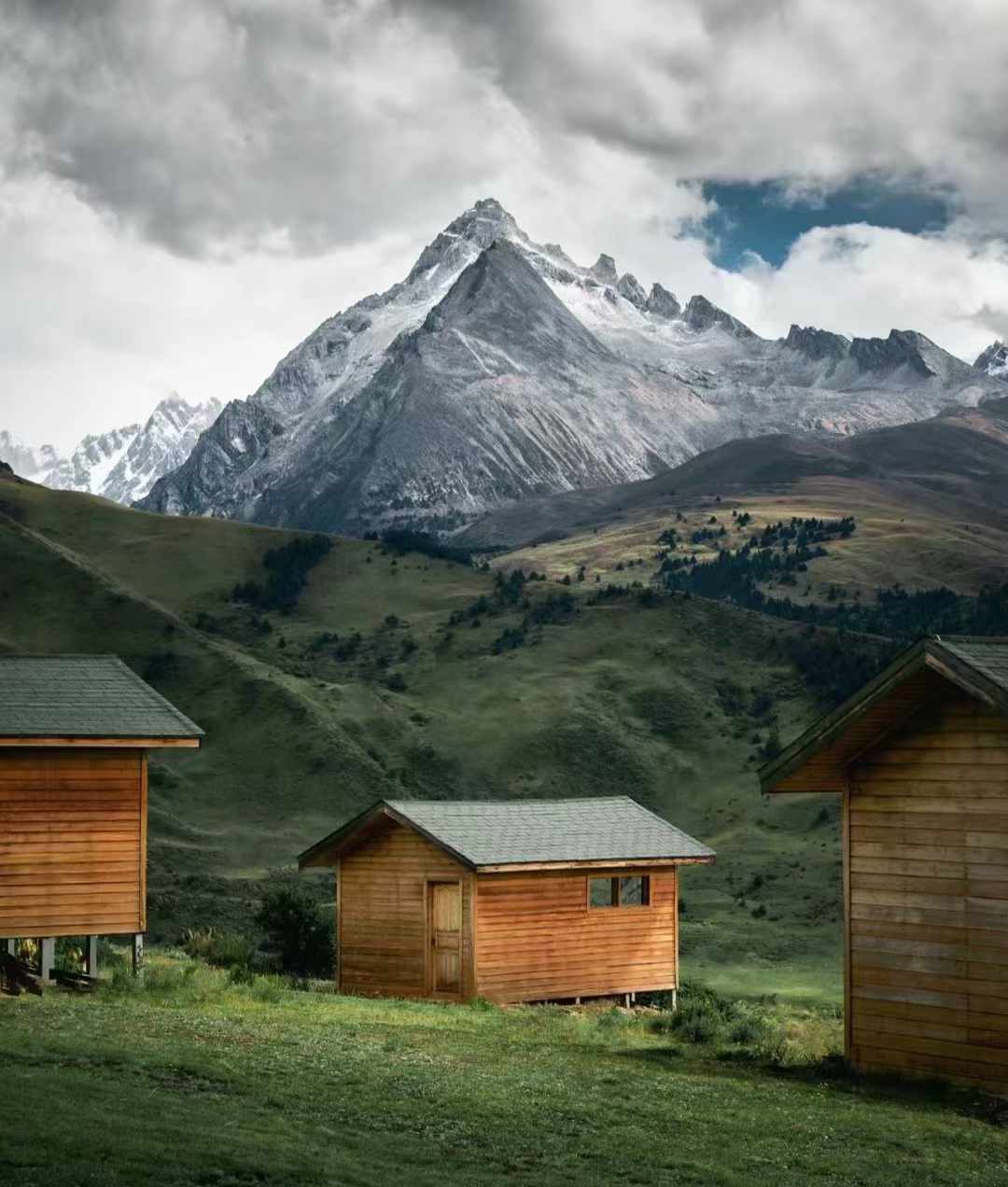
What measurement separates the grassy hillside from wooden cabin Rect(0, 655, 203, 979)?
2914cm

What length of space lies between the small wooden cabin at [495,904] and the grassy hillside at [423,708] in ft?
61.6

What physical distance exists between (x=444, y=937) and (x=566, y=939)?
8.96 ft

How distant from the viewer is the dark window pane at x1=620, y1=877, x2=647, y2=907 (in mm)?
35000

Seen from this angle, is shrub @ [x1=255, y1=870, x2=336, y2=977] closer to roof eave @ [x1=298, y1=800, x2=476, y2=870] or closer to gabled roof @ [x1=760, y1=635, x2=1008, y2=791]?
roof eave @ [x1=298, y1=800, x2=476, y2=870]

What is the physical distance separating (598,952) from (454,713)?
219ft

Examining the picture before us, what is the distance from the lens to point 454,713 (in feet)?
329

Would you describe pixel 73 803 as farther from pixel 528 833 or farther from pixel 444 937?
pixel 528 833

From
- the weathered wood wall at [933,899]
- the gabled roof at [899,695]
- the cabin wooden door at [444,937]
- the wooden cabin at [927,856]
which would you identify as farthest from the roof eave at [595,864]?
the weathered wood wall at [933,899]

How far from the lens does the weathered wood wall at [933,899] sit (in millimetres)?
19562

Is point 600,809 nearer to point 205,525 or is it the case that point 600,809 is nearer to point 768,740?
point 768,740

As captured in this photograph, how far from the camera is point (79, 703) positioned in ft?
90.7

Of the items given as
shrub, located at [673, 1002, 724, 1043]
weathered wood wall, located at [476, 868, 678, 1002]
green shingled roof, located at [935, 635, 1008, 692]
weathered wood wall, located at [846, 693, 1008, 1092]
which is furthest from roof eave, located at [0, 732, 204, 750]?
green shingled roof, located at [935, 635, 1008, 692]

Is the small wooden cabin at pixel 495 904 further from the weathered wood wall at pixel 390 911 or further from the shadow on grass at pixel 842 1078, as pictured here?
the shadow on grass at pixel 842 1078

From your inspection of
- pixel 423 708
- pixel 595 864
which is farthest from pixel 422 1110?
pixel 423 708
